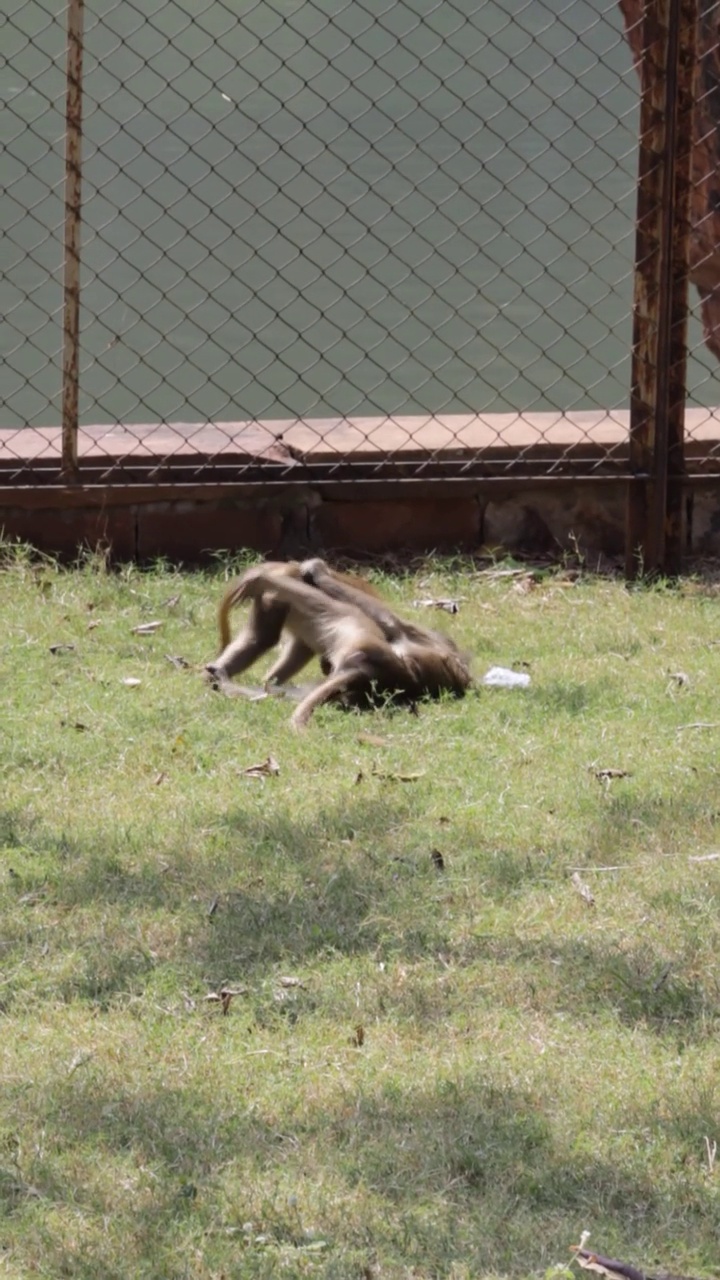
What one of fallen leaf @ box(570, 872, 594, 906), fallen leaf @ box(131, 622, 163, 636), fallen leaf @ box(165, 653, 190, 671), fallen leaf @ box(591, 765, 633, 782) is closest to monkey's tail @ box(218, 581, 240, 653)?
fallen leaf @ box(165, 653, 190, 671)

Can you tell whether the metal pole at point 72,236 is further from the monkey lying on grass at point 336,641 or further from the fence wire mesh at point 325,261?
the monkey lying on grass at point 336,641

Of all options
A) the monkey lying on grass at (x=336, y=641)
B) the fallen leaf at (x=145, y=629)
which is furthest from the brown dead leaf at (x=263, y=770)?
the fallen leaf at (x=145, y=629)

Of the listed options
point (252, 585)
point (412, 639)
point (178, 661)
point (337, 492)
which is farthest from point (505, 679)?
point (337, 492)

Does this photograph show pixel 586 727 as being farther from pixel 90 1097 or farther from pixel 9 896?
pixel 90 1097

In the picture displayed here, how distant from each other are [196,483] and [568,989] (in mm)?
3706

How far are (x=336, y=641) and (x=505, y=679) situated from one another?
0.56 meters

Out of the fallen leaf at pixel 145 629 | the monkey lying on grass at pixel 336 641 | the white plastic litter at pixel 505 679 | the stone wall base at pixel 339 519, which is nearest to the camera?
the monkey lying on grass at pixel 336 641

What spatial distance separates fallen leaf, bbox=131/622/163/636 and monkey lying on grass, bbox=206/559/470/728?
462mm

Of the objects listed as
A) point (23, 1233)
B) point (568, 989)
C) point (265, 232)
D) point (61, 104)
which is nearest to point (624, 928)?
point (568, 989)

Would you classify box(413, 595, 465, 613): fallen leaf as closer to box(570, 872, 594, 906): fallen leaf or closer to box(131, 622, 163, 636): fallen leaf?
box(131, 622, 163, 636): fallen leaf

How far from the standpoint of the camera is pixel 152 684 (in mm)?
5805

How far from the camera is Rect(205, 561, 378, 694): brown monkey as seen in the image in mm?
5883

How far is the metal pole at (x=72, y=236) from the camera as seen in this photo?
21.8ft

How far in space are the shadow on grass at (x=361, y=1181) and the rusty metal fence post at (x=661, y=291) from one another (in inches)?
158
